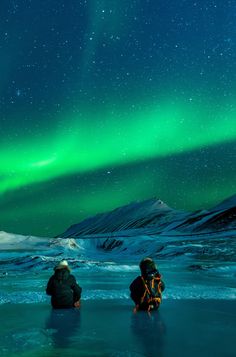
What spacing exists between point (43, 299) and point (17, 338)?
7.16 meters

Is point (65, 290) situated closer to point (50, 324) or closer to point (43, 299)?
point (50, 324)

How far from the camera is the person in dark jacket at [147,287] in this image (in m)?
11.4

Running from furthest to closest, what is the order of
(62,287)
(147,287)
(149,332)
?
(62,287) → (147,287) → (149,332)

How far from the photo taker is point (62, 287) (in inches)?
469

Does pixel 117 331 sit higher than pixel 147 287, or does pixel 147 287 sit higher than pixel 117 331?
pixel 147 287

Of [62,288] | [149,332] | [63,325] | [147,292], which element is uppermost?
[62,288]

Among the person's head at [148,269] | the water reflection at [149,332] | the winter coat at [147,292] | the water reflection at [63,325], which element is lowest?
the water reflection at [149,332]

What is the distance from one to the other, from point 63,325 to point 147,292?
2.64 meters

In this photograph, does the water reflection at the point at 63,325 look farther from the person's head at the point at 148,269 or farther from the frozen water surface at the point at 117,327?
the person's head at the point at 148,269

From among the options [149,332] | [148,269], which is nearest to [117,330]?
[149,332]

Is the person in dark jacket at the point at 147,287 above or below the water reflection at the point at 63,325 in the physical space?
above

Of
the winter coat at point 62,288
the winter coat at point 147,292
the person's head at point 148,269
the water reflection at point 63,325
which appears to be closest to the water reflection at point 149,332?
the winter coat at point 147,292

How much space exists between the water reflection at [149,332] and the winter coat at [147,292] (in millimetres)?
221

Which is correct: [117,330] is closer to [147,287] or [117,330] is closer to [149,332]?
[149,332]
